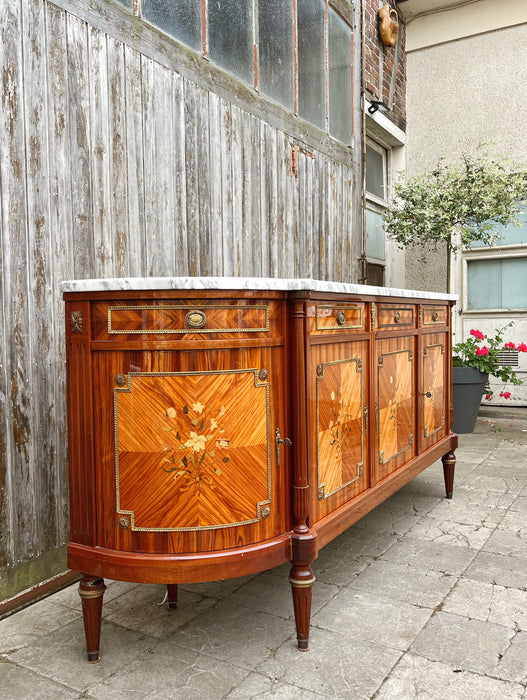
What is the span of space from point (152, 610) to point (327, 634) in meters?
0.67

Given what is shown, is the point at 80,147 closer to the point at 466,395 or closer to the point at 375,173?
the point at 466,395

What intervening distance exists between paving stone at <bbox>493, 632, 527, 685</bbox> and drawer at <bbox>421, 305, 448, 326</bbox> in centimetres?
168

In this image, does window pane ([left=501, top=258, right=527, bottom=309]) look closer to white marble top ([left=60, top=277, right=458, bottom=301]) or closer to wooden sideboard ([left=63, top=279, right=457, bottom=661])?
wooden sideboard ([left=63, top=279, right=457, bottom=661])

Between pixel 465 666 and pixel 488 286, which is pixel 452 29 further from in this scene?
pixel 465 666

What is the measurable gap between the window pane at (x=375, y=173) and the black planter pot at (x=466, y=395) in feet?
8.12

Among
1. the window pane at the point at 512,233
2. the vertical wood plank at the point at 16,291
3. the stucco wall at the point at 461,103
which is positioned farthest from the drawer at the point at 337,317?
the window pane at the point at 512,233

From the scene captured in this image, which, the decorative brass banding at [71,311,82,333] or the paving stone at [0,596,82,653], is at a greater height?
the decorative brass banding at [71,311,82,333]

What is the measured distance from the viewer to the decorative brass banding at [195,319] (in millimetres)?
1751

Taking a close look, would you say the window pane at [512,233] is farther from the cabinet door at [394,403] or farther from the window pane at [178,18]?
the window pane at [178,18]

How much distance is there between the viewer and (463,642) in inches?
77.4

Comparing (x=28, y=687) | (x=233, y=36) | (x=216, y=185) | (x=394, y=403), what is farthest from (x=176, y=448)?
(x=233, y=36)

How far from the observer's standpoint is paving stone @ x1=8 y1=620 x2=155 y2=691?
1802 mm

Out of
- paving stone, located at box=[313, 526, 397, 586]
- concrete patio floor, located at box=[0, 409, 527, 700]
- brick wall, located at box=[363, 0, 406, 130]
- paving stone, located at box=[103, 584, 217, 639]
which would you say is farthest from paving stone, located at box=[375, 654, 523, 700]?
brick wall, located at box=[363, 0, 406, 130]

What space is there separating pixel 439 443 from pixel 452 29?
5.57 metres
